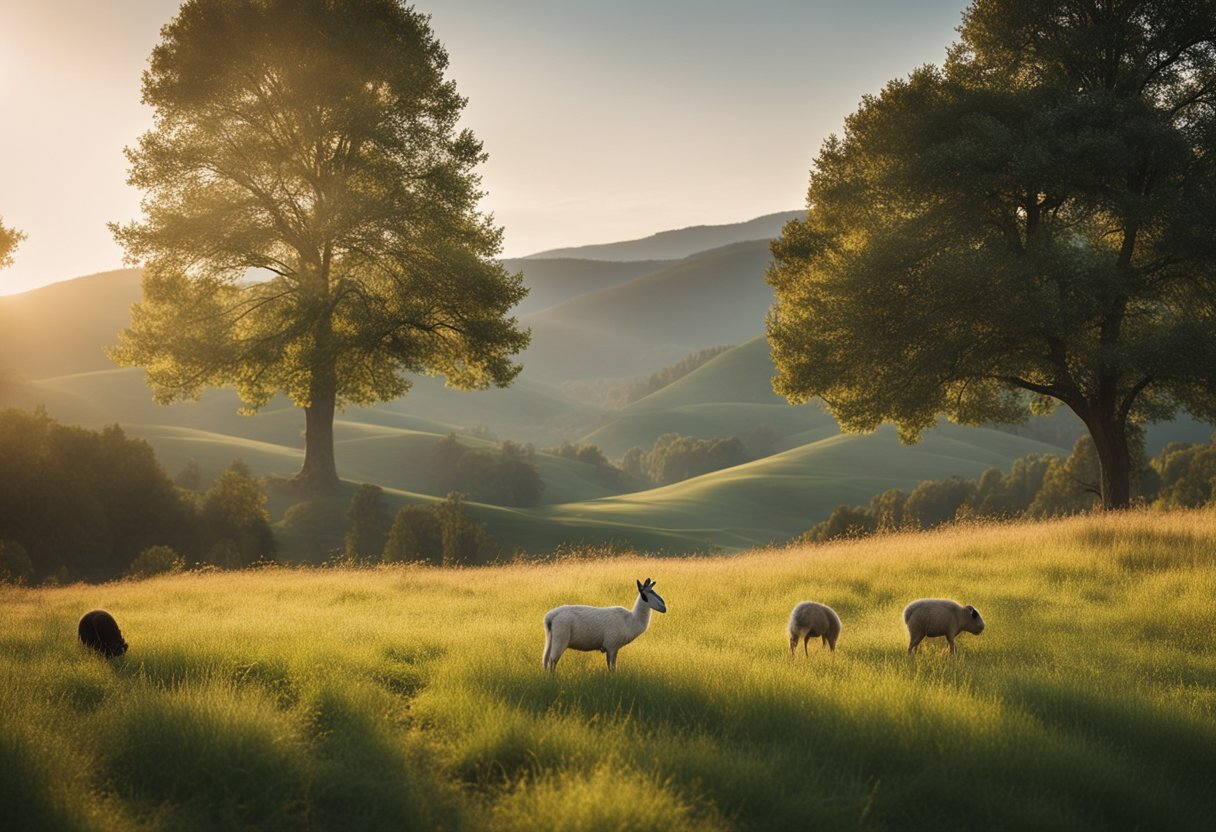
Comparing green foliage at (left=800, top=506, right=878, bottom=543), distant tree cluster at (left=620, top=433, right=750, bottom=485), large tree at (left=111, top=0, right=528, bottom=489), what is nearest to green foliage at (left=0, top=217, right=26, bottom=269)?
large tree at (left=111, top=0, right=528, bottom=489)

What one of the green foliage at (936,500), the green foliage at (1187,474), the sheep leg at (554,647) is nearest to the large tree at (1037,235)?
the sheep leg at (554,647)

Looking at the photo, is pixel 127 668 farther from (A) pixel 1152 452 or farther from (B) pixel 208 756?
(A) pixel 1152 452

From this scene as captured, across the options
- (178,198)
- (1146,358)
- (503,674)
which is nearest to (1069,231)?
(1146,358)

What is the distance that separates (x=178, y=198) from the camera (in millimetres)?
29141

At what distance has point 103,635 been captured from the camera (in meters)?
10.2

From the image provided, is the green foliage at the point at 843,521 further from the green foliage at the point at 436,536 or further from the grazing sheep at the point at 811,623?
the grazing sheep at the point at 811,623

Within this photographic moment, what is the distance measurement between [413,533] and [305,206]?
21.4 metres

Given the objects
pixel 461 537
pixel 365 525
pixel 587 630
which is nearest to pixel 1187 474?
pixel 461 537

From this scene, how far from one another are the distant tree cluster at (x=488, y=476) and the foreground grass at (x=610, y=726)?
85.3 metres

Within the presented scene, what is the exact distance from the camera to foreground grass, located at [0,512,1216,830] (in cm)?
617

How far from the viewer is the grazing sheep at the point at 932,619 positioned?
1131cm

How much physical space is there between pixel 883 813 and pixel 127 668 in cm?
841

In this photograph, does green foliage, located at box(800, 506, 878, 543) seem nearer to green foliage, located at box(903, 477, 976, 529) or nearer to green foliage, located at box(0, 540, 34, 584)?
green foliage, located at box(903, 477, 976, 529)

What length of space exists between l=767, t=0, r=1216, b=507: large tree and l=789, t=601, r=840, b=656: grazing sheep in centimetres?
A: 1355
